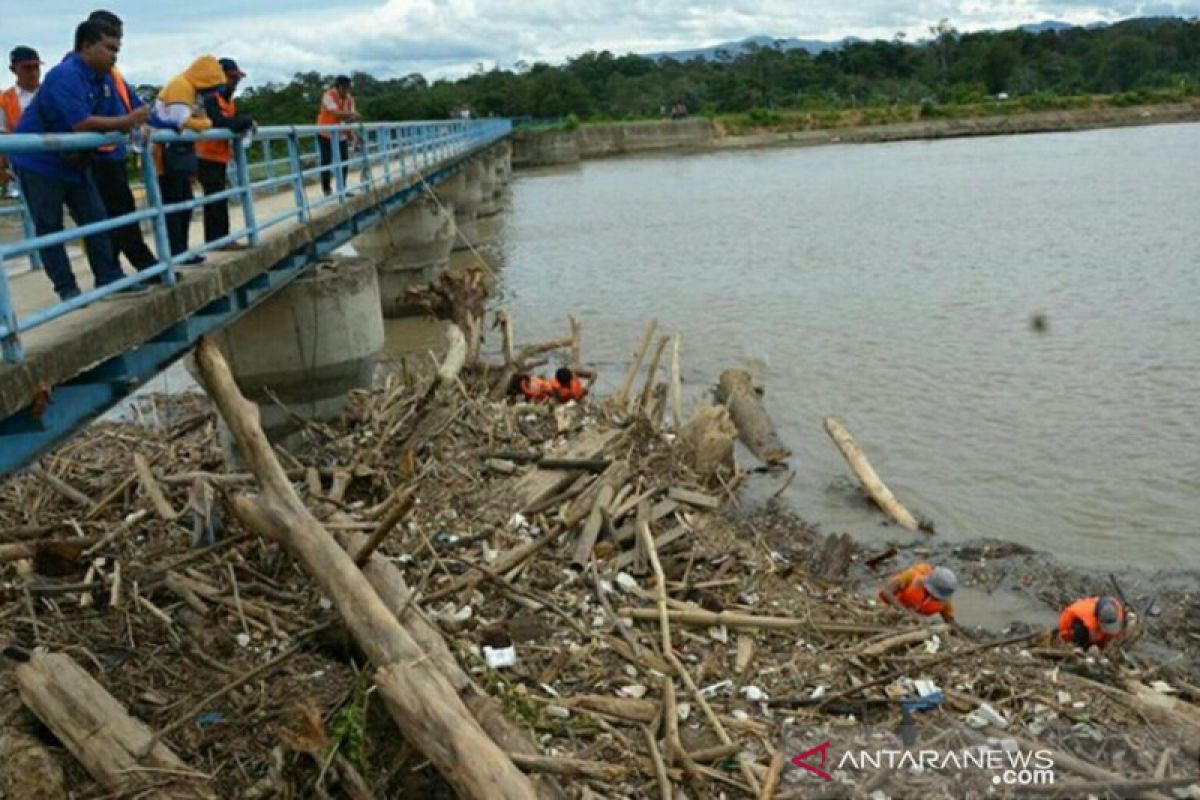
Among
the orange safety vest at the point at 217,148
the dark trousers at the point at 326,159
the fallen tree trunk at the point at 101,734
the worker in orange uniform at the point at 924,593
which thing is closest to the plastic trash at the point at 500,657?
the fallen tree trunk at the point at 101,734

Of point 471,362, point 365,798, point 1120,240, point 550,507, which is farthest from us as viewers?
point 1120,240

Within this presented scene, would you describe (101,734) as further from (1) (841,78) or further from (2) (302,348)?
(1) (841,78)

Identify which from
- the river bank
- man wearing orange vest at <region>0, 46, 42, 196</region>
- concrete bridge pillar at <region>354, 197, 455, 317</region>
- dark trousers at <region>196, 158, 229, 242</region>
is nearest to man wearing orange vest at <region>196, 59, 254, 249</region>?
dark trousers at <region>196, 158, 229, 242</region>

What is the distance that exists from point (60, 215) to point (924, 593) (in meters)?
6.37

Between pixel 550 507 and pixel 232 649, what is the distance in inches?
110

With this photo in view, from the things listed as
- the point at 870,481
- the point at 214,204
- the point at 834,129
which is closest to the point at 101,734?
the point at 214,204

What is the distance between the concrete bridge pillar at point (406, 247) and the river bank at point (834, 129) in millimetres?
56220

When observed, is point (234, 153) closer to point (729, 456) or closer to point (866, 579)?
point (729, 456)

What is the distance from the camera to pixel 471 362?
12.4 m

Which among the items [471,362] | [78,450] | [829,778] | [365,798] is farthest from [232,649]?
[471,362]

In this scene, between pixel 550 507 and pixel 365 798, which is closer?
pixel 365 798

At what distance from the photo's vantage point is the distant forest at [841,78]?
9688 cm

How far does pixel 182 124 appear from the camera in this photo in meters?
8.26

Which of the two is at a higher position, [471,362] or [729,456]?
[471,362]
